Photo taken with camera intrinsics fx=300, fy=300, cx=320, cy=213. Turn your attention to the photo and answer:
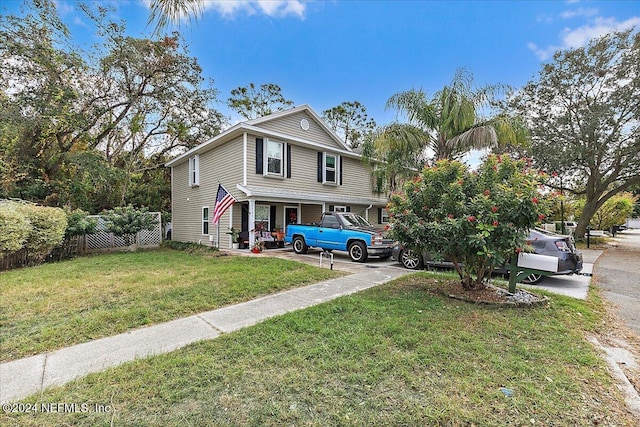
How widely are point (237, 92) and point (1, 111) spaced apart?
15.4 meters

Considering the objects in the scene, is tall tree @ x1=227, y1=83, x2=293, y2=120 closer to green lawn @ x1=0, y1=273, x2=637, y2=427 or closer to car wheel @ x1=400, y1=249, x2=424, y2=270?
car wheel @ x1=400, y1=249, x2=424, y2=270

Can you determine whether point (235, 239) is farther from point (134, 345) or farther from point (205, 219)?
point (134, 345)

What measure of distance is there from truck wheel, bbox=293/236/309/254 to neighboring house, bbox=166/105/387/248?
1.81 meters

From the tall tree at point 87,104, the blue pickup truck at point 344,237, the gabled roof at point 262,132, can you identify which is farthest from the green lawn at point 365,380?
the tall tree at point 87,104

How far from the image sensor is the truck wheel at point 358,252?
9750 mm

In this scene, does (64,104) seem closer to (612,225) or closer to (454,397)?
(454,397)

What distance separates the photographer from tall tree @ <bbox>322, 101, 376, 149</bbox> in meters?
27.3

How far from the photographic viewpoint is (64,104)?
45.4ft

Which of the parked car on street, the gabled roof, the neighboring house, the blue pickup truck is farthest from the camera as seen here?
the neighboring house

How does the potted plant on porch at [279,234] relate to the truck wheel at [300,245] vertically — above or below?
above

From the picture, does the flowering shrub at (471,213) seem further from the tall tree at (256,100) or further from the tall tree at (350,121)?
the tall tree at (350,121)

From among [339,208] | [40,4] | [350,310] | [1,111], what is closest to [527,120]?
[339,208]

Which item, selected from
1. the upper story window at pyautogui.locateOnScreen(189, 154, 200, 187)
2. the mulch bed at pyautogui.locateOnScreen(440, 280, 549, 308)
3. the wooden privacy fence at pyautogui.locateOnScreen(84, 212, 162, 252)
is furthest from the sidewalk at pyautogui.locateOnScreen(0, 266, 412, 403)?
the upper story window at pyautogui.locateOnScreen(189, 154, 200, 187)

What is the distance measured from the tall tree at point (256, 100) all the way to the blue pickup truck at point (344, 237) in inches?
673
